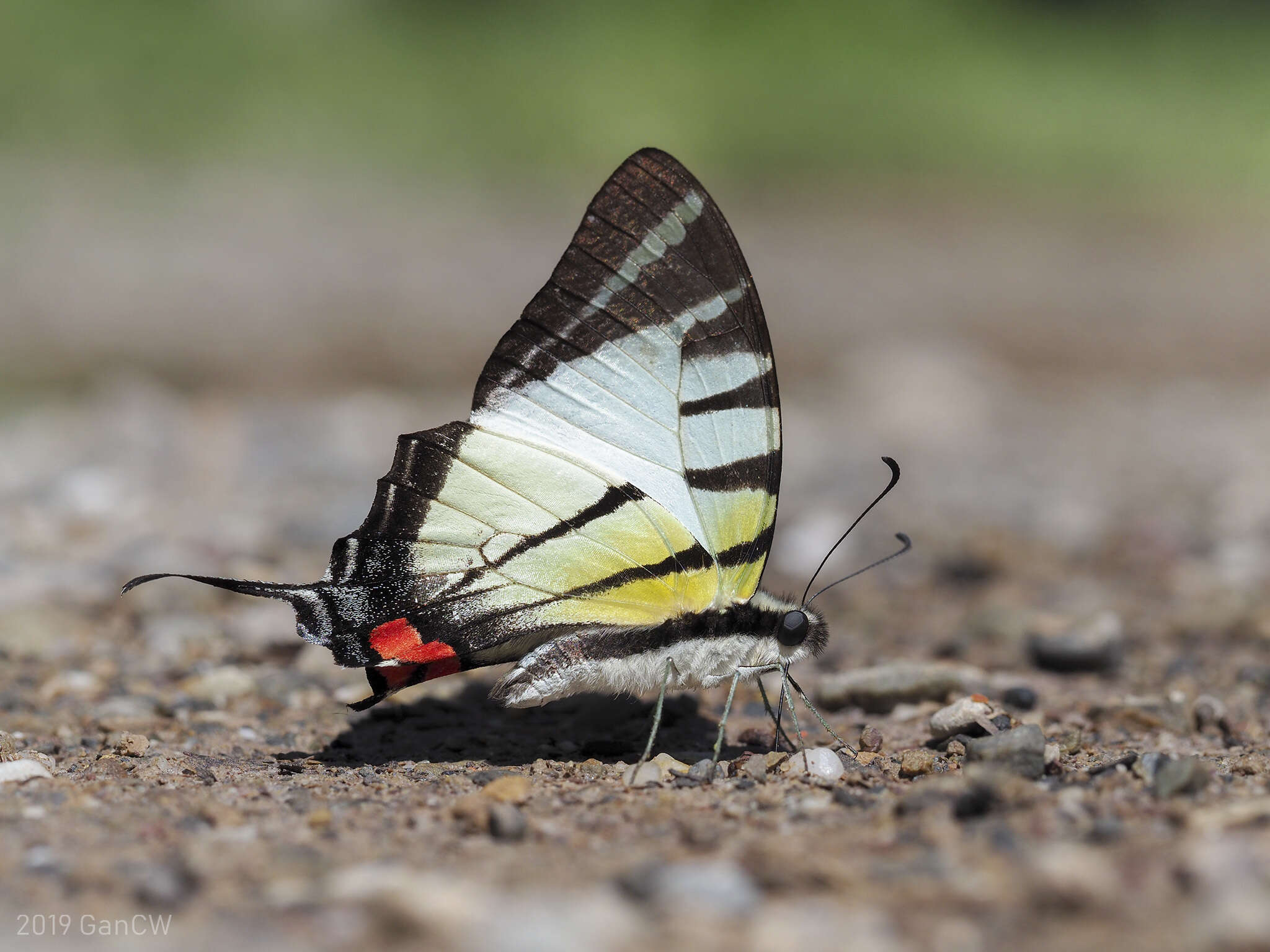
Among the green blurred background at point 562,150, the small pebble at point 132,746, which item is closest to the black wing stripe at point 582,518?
the small pebble at point 132,746

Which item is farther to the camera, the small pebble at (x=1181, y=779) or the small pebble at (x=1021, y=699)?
the small pebble at (x=1021, y=699)

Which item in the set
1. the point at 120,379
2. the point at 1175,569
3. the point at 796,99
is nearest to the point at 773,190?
the point at 796,99

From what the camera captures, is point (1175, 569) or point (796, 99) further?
point (796, 99)

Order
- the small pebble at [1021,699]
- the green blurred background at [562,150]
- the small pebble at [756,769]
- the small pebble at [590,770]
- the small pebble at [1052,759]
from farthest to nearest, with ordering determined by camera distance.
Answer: the green blurred background at [562,150]
the small pebble at [1021,699]
the small pebble at [590,770]
the small pebble at [756,769]
the small pebble at [1052,759]

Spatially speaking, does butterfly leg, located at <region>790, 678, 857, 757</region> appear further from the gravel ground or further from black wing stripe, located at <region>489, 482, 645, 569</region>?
black wing stripe, located at <region>489, 482, 645, 569</region>

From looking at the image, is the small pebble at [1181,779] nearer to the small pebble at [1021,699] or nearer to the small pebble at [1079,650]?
the small pebble at [1021,699]

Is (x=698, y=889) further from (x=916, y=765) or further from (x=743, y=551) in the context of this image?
(x=743, y=551)

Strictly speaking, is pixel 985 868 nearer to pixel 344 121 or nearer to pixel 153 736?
pixel 153 736
